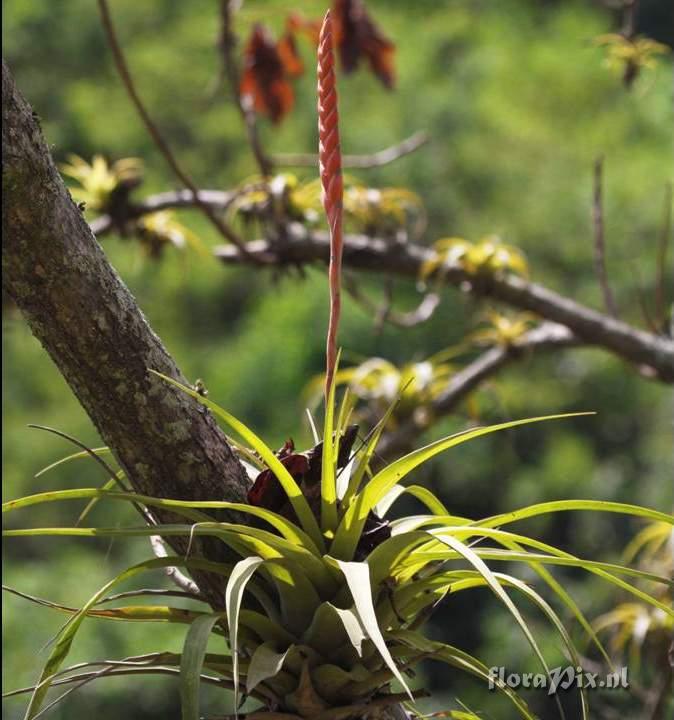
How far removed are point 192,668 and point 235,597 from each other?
0.04 metres

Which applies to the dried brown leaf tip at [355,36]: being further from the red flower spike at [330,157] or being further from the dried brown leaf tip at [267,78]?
the red flower spike at [330,157]

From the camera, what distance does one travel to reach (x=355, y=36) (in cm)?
178

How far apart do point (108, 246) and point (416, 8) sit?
57.4 inches

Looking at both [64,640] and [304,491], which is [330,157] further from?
[64,640]

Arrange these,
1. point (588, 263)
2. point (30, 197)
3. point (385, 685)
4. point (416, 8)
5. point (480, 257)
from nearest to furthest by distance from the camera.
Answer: point (30, 197), point (385, 685), point (480, 257), point (588, 263), point (416, 8)

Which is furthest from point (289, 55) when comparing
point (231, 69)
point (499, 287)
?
point (499, 287)

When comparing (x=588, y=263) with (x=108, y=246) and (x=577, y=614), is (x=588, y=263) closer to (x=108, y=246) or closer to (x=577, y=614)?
(x=108, y=246)

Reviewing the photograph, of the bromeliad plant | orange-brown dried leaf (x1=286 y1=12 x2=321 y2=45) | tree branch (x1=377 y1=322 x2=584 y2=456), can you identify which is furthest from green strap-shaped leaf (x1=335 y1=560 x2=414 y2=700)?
orange-brown dried leaf (x1=286 y1=12 x2=321 y2=45)

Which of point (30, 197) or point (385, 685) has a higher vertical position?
point (30, 197)

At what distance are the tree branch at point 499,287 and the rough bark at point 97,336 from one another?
881 mm

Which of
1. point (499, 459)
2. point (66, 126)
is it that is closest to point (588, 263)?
point (499, 459)

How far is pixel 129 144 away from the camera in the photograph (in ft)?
12.5

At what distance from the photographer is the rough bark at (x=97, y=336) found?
569 millimetres

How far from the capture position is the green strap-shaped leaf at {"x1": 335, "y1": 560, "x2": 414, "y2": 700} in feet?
1.79
